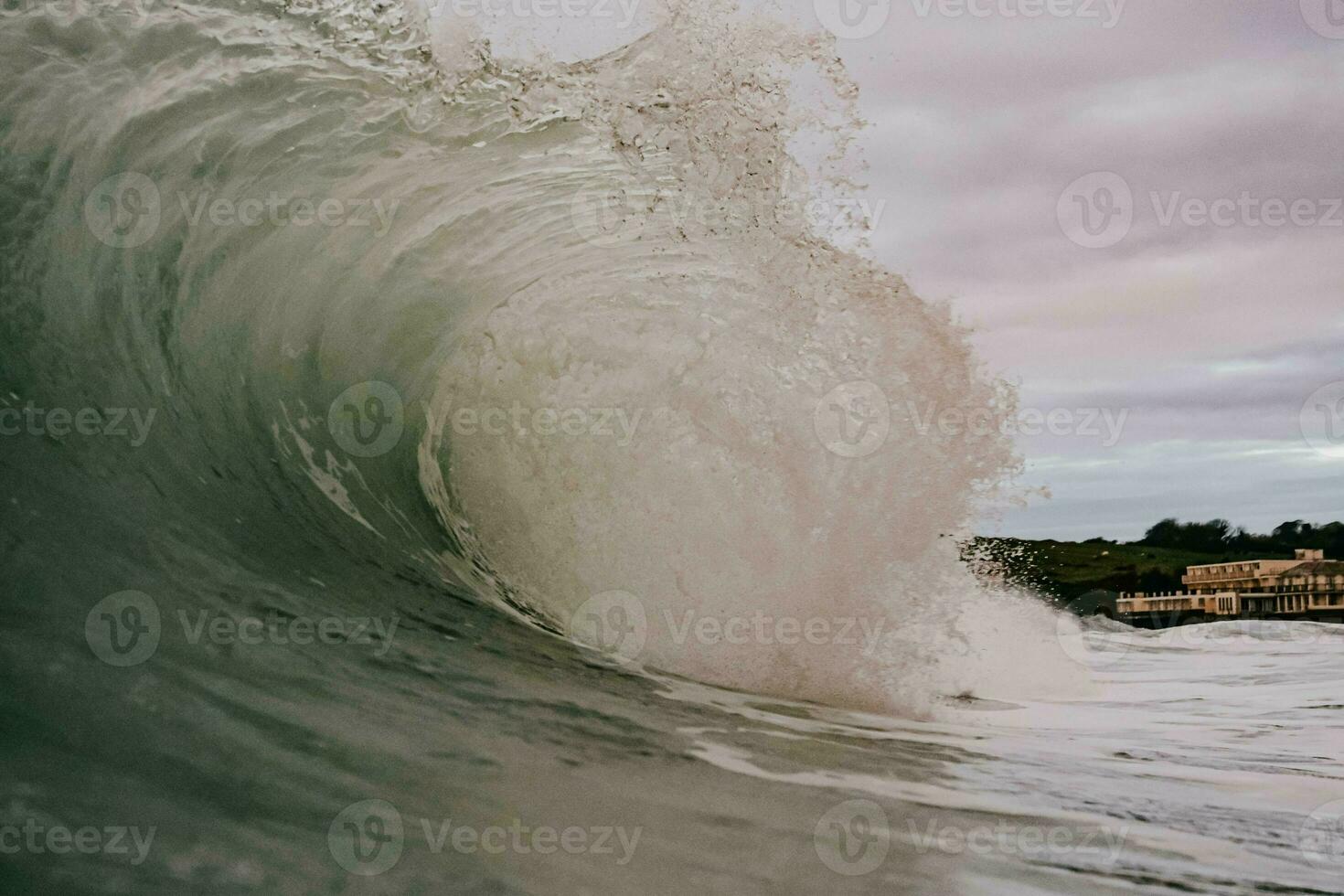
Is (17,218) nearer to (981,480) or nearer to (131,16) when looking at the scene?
(131,16)

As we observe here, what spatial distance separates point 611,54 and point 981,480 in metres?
3.53

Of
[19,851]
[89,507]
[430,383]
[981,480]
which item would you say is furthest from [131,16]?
[981,480]

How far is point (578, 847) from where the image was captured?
3.01 meters
